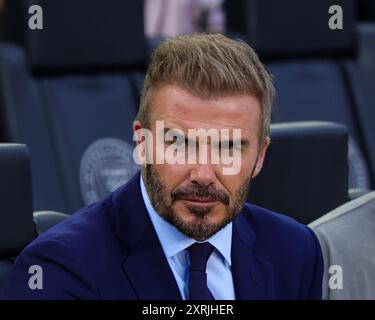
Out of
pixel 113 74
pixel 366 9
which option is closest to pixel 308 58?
pixel 366 9

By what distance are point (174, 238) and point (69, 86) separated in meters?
1.57

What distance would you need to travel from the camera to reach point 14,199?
168cm

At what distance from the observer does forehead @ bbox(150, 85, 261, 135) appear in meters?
1.42

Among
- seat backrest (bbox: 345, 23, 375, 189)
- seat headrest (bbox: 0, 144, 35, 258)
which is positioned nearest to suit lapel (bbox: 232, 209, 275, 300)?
seat headrest (bbox: 0, 144, 35, 258)

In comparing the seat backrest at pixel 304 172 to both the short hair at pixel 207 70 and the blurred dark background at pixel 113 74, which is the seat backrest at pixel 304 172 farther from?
the short hair at pixel 207 70

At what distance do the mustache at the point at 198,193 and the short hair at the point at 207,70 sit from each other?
0.12 metres

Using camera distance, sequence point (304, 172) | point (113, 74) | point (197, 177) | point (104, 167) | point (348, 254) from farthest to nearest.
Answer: point (113, 74), point (104, 167), point (304, 172), point (348, 254), point (197, 177)

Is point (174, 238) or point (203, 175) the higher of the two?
point (203, 175)

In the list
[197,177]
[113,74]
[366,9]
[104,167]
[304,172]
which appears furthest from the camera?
[366,9]

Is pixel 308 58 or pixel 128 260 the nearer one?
pixel 128 260

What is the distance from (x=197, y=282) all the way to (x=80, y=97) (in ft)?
5.22

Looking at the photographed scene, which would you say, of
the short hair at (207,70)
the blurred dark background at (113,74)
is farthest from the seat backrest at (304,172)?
the short hair at (207,70)

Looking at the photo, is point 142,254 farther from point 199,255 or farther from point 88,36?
point 88,36

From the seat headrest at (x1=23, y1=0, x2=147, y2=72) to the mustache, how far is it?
1.52 metres
